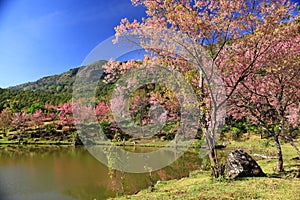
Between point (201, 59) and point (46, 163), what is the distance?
13.0 metres

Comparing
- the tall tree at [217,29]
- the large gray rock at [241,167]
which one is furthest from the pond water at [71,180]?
the tall tree at [217,29]

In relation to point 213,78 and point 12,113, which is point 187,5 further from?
point 12,113

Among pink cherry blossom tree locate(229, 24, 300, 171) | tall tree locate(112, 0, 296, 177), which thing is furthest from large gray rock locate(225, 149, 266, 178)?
pink cherry blossom tree locate(229, 24, 300, 171)

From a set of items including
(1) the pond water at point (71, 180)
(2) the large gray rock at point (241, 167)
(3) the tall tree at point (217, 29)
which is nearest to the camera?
(3) the tall tree at point (217, 29)

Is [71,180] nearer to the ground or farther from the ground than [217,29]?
nearer to the ground

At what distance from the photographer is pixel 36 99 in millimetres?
49281

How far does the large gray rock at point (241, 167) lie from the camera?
7.31 metres

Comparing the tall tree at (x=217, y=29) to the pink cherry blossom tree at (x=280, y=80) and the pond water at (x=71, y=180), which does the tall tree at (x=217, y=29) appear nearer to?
the pink cherry blossom tree at (x=280, y=80)

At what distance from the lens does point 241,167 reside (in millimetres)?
7395

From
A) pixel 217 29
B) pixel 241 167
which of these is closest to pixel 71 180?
pixel 241 167

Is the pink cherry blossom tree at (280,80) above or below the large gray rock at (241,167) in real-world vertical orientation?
above

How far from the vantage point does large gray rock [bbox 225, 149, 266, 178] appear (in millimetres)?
7309

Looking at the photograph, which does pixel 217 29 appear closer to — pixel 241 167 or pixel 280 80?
pixel 280 80

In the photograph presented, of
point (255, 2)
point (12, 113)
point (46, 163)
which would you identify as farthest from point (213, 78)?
point (12, 113)
